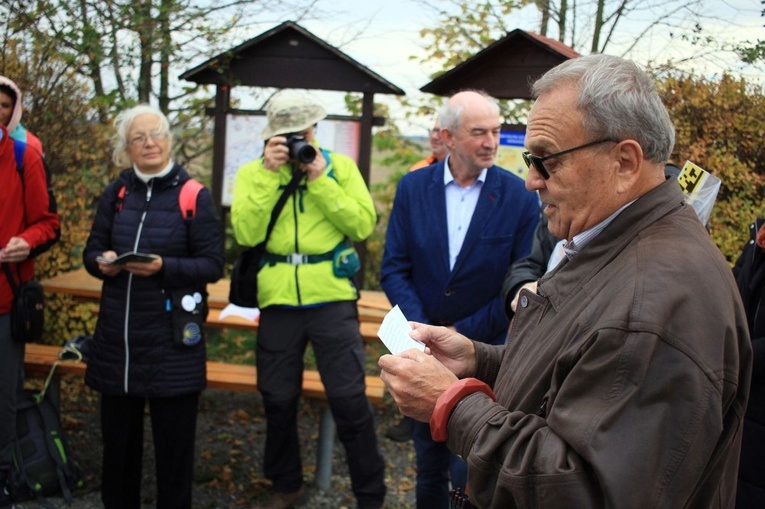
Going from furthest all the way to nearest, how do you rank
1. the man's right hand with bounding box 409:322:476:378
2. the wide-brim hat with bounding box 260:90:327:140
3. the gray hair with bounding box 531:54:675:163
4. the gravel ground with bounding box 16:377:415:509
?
the gravel ground with bounding box 16:377:415:509 → the wide-brim hat with bounding box 260:90:327:140 → the man's right hand with bounding box 409:322:476:378 → the gray hair with bounding box 531:54:675:163

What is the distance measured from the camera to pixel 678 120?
13.1 feet

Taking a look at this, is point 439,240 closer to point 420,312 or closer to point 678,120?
point 420,312

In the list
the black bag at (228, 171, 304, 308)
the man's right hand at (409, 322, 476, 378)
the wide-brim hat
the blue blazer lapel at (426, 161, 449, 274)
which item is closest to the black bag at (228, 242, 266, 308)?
the black bag at (228, 171, 304, 308)

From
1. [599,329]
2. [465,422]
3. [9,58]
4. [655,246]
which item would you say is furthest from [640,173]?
[9,58]

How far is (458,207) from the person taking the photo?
3912 millimetres

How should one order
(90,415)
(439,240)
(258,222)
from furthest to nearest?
1. (90,415)
2. (258,222)
3. (439,240)

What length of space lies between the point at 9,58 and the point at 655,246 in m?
4.89

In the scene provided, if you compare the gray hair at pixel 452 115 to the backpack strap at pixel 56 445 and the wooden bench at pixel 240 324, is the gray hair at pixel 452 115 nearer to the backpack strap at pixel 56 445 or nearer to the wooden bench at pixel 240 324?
the wooden bench at pixel 240 324

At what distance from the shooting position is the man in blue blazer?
3785mm

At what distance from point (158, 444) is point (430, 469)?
1.38 meters

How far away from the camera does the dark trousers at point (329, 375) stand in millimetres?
4203

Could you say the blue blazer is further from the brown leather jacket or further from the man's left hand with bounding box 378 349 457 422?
the brown leather jacket

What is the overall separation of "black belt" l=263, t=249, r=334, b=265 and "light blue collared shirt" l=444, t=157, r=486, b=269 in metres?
→ 0.69

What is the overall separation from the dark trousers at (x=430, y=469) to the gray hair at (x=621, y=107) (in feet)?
7.78
